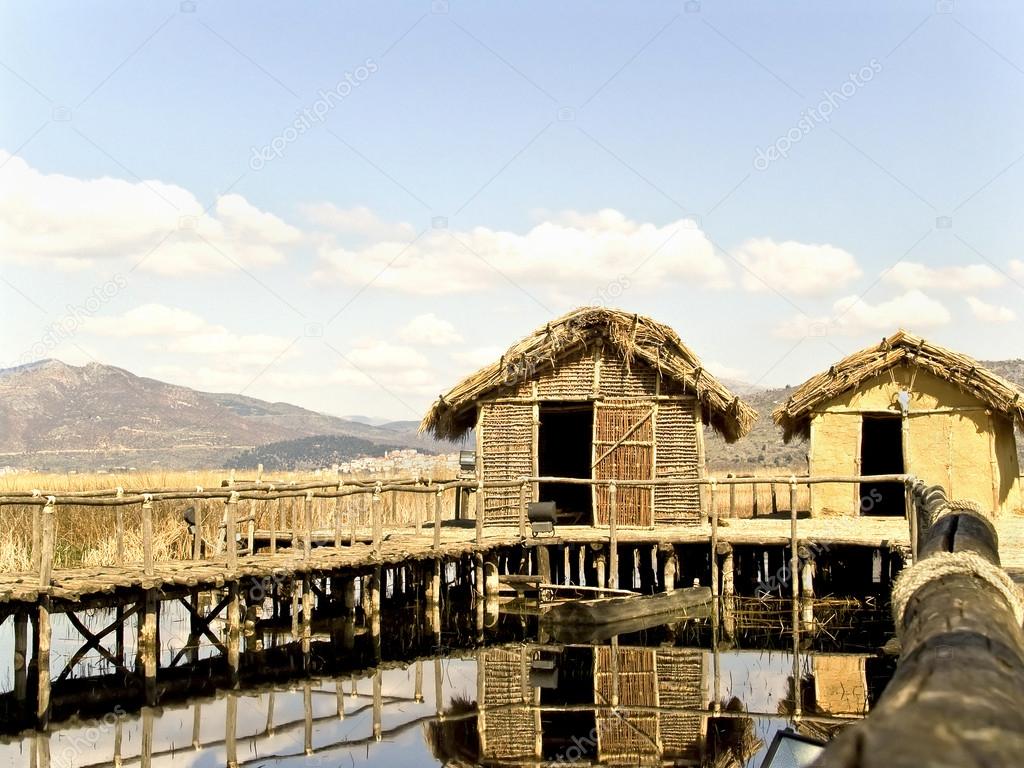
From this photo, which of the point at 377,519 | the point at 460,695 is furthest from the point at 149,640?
the point at 377,519

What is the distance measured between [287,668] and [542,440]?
45.0 feet

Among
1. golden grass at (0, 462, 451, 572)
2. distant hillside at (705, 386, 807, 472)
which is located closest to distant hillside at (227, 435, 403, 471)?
distant hillside at (705, 386, 807, 472)

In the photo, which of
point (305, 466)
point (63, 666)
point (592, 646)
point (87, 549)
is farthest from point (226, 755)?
point (305, 466)

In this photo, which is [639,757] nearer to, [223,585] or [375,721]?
[375,721]

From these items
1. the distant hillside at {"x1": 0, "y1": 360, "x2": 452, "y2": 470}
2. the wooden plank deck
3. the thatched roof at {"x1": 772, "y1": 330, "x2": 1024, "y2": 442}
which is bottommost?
the wooden plank deck

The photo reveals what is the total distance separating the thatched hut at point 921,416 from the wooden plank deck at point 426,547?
82 cm

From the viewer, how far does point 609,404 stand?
23.4 metres

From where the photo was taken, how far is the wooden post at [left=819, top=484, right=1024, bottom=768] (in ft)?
7.56

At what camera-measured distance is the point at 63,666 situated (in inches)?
619

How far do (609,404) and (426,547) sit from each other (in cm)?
603

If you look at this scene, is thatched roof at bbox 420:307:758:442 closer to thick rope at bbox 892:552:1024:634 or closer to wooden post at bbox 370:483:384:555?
wooden post at bbox 370:483:384:555

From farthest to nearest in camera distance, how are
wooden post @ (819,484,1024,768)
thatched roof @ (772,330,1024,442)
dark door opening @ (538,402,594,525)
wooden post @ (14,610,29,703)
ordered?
dark door opening @ (538,402,594,525), thatched roof @ (772,330,1024,442), wooden post @ (14,610,29,703), wooden post @ (819,484,1024,768)

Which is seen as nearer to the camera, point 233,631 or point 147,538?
point 147,538

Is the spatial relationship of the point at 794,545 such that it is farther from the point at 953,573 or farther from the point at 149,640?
the point at 953,573
